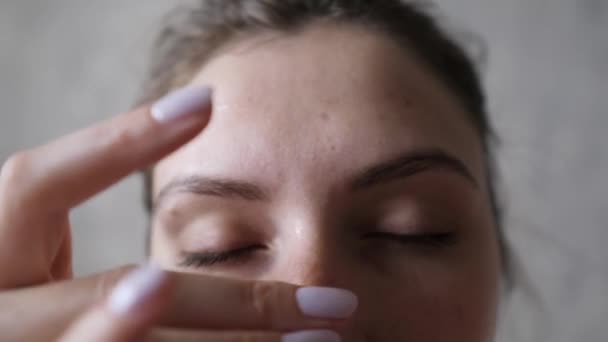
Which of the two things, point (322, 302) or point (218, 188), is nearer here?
point (322, 302)

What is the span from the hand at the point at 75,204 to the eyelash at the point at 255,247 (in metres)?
0.18

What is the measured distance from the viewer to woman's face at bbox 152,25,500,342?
45cm

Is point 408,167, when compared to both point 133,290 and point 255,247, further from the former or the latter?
point 133,290

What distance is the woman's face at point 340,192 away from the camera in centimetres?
45

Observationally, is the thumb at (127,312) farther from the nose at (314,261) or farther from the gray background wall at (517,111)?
the gray background wall at (517,111)

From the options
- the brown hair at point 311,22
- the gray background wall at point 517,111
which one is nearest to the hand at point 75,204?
the brown hair at point 311,22

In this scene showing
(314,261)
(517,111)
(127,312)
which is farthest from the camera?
(517,111)

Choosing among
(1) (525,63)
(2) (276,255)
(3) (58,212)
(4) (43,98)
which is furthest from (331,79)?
(4) (43,98)

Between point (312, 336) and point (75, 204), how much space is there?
156mm

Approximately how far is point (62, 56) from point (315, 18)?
68 centimetres

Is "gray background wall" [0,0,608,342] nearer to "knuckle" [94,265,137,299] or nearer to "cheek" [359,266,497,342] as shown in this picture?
"cheek" [359,266,497,342]

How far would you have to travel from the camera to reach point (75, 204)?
30 centimetres

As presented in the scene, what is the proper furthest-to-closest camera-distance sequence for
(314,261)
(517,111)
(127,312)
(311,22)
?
1. (517,111)
2. (311,22)
3. (314,261)
4. (127,312)

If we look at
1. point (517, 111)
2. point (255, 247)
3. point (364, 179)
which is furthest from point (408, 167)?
point (517, 111)
